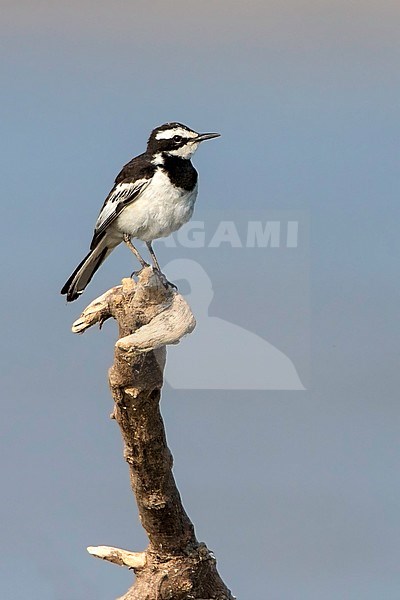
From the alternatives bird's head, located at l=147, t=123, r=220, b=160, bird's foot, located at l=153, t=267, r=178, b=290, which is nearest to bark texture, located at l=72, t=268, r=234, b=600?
bird's foot, located at l=153, t=267, r=178, b=290

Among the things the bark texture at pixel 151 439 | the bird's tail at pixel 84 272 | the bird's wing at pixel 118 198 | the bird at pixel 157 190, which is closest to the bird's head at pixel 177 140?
the bird at pixel 157 190

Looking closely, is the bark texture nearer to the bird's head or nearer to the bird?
the bird

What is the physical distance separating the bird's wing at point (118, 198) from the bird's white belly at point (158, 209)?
0.02 metres

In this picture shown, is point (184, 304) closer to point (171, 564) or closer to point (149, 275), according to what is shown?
point (149, 275)

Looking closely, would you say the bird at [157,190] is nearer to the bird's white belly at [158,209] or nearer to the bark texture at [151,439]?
the bird's white belly at [158,209]

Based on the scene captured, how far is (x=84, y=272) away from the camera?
4.21 meters

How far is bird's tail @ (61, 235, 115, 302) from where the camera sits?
4.20 m

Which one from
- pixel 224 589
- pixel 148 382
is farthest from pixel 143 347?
pixel 224 589

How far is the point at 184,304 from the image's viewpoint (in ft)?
12.4

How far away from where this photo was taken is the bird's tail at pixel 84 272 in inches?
165

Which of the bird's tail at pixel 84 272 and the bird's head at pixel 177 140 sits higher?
the bird's head at pixel 177 140

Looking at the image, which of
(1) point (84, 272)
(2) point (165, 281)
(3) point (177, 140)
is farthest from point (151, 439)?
(3) point (177, 140)

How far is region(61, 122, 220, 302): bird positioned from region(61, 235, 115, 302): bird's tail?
0.30 ft

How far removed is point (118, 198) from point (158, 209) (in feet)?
0.48
